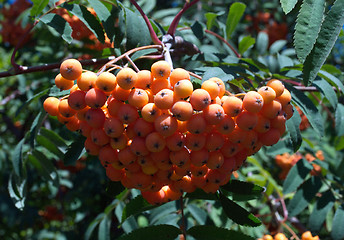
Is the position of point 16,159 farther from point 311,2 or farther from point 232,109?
point 311,2

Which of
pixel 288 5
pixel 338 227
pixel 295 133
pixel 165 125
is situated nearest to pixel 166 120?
pixel 165 125

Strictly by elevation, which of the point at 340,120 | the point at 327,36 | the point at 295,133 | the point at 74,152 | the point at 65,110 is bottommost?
the point at 340,120

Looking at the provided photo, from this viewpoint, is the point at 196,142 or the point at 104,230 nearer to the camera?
the point at 196,142

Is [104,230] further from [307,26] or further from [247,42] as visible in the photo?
[307,26]

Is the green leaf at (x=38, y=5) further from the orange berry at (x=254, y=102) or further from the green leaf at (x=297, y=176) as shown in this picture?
the green leaf at (x=297, y=176)

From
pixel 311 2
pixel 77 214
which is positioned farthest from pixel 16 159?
pixel 77 214

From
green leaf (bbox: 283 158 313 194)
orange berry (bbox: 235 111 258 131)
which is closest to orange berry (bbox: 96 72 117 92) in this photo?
orange berry (bbox: 235 111 258 131)

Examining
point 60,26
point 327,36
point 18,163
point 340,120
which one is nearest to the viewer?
point 327,36
